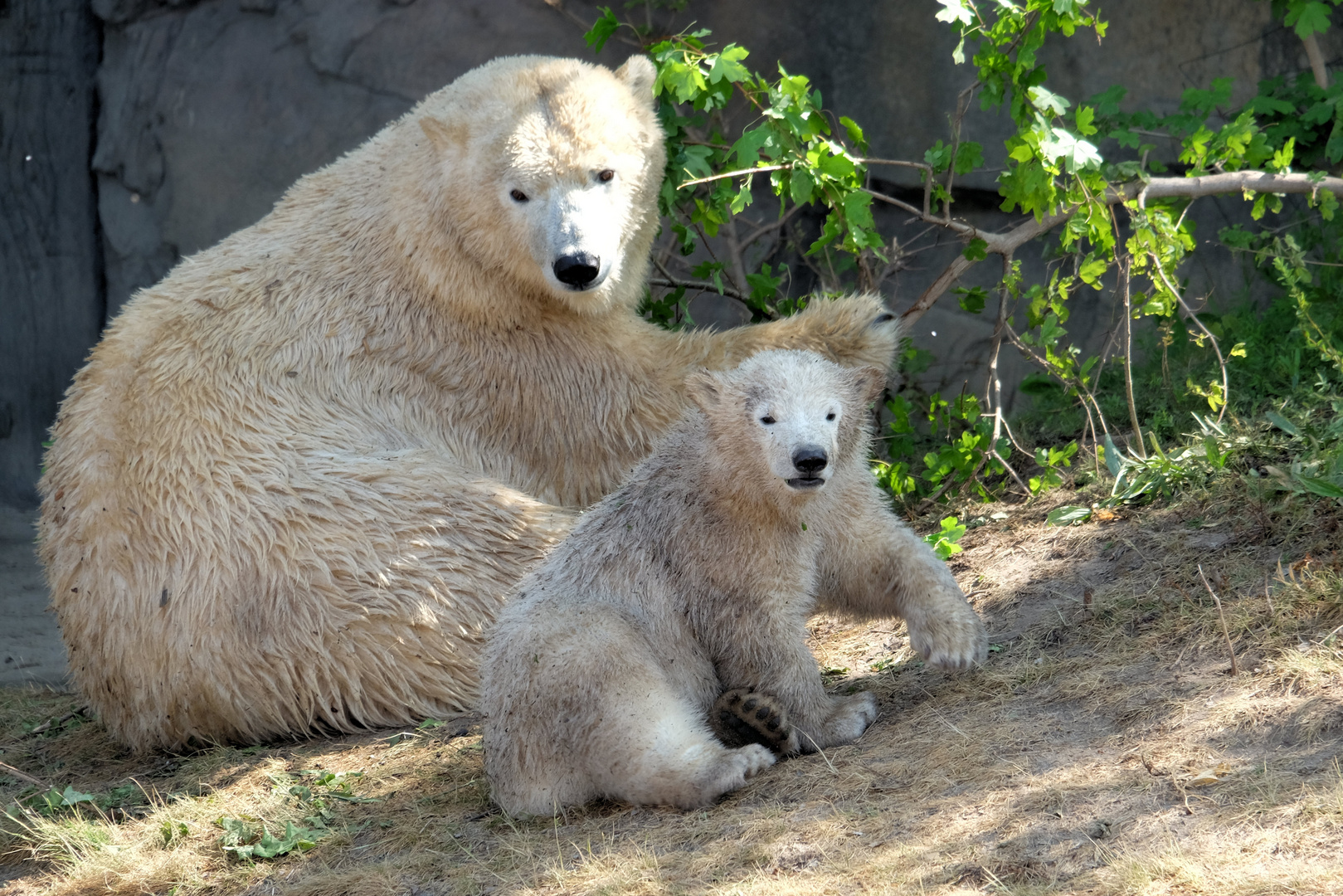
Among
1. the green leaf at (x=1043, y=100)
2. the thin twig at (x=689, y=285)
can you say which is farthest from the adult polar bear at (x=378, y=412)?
the green leaf at (x=1043, y=100)

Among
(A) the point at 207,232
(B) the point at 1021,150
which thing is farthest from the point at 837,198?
(A) the point at 207,232

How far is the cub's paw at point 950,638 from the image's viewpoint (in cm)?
357

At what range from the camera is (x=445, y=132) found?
499 cm

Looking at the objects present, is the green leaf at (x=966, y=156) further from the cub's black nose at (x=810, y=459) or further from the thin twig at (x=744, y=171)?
the cub's black nose at (x=810, y=459)

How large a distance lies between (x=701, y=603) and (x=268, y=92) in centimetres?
613

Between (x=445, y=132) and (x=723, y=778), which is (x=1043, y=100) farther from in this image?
(x=723, y=778)

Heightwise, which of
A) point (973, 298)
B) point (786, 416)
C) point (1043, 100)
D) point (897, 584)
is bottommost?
point (897, 584)

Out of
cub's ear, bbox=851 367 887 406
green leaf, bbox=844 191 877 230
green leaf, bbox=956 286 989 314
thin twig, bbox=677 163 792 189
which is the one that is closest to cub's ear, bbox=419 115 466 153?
thin twig, bbox=677 163 792 189

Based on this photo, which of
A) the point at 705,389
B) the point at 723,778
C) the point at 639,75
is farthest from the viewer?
the point at 639,75

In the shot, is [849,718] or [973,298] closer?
[849,718]

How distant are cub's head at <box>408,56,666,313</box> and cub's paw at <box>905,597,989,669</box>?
1.88 metres

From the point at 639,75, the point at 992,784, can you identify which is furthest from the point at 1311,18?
the point at 992,784

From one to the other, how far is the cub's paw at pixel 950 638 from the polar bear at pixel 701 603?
0.03ft

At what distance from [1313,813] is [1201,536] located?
70.8 inches
